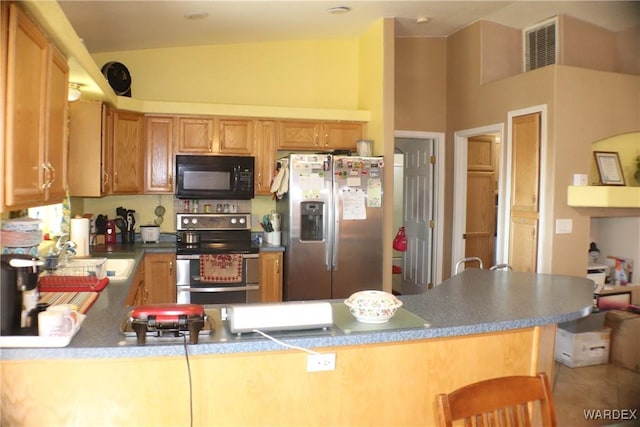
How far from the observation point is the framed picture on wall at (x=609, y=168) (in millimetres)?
4516

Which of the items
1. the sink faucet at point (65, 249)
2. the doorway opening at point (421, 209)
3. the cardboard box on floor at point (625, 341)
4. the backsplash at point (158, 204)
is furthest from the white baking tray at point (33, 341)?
the doorway opening at point (421, 209)

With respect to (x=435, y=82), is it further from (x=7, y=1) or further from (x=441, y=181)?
(x=7, y=1)

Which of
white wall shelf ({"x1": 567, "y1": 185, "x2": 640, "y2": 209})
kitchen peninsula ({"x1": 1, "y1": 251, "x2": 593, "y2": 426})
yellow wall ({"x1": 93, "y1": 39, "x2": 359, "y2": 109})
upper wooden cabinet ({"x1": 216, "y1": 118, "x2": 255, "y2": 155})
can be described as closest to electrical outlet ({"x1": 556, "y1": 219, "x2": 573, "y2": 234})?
white wall shelf ({"x1": 567, "y1": 185, "x2": 640, "y2": 209})

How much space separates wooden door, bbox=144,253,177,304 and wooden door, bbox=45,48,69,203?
5.71 feet

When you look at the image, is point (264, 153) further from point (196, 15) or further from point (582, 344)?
point (582, 344)

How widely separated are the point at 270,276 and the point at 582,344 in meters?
2.65

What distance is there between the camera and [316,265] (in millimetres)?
4367

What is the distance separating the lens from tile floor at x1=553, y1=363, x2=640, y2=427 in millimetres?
3208

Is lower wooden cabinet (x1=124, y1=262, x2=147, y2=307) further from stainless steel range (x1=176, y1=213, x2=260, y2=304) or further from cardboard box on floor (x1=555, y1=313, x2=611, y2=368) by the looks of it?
cardboard box on floor (x1=555, y1=313, x2=611, y2=368)

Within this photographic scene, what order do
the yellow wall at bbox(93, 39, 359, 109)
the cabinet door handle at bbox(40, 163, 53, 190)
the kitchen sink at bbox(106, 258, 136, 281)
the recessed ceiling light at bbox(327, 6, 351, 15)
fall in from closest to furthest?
the cabinet door handle at bbox(40, 163, 53, 190) → the kitchen sink at bbox(106, 258, 136, 281) → the recessed ceiling light at bbox(327, 6, 351, 15) → the yellow wall at bbox(93, 39, 359, 109)

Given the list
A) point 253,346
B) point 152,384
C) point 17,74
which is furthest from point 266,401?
point 17,74

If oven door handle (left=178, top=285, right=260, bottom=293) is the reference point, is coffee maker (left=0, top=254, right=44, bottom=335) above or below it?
above

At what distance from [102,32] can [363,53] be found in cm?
248

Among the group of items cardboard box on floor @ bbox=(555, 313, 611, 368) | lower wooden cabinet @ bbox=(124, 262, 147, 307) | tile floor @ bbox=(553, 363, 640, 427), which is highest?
lower wooden cabinet @ bbox=(124, 262, 147, 307)
